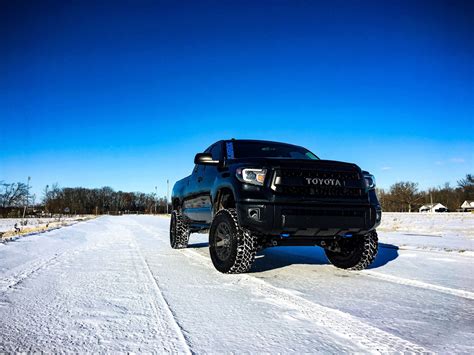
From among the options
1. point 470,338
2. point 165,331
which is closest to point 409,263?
point 470,338

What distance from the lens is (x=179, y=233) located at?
7070 millimetres

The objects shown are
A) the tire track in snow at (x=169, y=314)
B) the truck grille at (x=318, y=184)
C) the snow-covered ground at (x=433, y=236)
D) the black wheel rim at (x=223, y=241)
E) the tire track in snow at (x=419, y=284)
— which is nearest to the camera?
the tire track in snow at (x=169, y=314)

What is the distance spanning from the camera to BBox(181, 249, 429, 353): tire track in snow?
189 cm

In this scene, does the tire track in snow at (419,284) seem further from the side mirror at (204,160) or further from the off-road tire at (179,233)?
the off-road tire at (179,233)

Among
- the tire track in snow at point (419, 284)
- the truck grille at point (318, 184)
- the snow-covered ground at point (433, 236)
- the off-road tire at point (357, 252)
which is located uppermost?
the truck grille at point (318, 184)

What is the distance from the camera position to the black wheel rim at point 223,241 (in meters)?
4.16

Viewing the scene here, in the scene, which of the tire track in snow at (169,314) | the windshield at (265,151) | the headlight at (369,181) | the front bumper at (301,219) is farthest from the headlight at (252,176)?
the tire track in snow at (169,314)

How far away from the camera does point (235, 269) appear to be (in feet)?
13.2

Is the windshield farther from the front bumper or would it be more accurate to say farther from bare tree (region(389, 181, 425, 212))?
bare tree (region(389, 181, 425, 212))

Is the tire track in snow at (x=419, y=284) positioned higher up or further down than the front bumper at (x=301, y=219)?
further down

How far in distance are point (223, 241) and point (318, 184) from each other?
4.61ft

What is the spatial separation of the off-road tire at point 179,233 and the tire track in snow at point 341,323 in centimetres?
386

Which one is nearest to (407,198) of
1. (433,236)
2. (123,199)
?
(433,236)

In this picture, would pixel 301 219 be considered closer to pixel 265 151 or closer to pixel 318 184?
pixel 318 184
